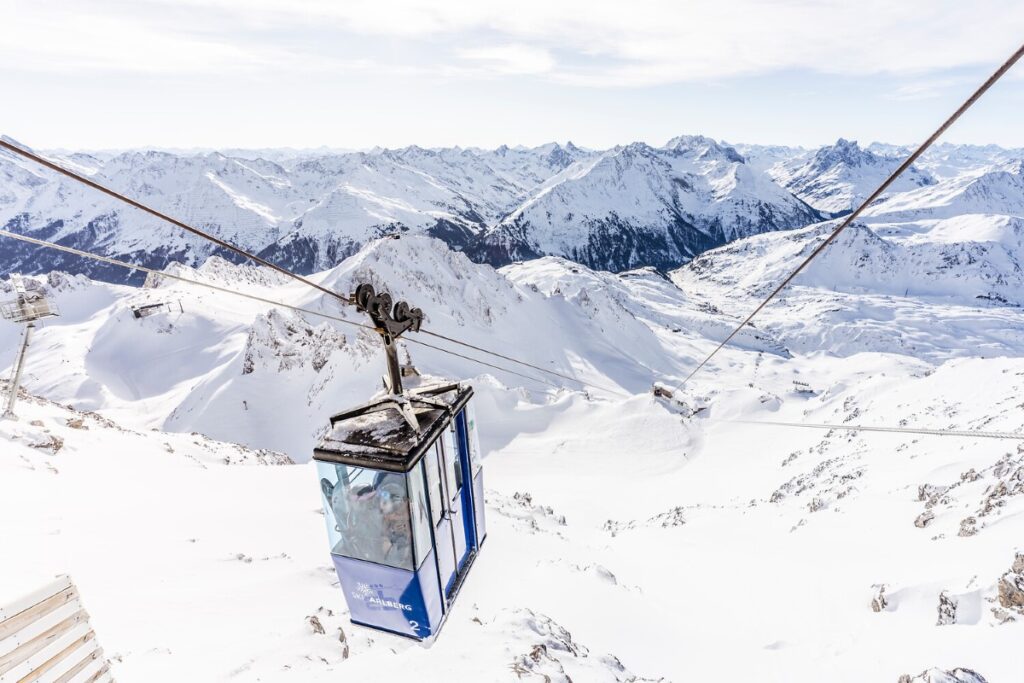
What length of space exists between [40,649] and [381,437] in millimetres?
5741

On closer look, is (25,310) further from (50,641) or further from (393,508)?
(393,508)

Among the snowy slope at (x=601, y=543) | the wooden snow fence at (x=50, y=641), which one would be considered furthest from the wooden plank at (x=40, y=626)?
the snowy slope at (x=601, y=543)

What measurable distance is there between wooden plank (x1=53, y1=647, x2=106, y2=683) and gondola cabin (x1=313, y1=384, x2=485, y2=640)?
12.7 ft

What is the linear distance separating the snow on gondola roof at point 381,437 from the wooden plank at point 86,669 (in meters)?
4.61

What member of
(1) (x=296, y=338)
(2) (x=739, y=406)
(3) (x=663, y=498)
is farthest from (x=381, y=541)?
(1) (x=296, y=338)

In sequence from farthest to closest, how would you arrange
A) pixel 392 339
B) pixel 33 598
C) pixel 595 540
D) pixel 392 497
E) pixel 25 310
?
1. pixel 595 540
2. pixel 25 310
3. pixel 392 339
4. pixel 392 497
5. pixel 33 598

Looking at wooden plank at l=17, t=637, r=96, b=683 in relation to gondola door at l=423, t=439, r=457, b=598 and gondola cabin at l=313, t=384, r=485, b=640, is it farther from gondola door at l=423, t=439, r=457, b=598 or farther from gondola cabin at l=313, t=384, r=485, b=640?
gondola door at l=423, t=439, r=457, b=598

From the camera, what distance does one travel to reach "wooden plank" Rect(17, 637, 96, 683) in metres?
7.62

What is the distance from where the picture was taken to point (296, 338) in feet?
222

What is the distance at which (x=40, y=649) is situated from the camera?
770 cm

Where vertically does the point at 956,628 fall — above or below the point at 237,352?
above

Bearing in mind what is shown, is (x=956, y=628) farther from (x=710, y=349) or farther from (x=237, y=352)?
(x=710, y=349)

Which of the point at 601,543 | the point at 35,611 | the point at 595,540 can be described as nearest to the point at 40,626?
the point at 35,611

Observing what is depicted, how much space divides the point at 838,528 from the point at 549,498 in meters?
17.5
